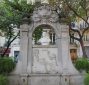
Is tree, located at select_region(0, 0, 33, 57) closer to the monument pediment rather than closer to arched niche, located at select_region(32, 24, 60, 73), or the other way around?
the monument pediment

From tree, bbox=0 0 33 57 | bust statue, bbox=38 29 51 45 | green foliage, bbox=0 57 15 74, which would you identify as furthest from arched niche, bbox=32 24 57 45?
green foliage, bbox=0 57 15 74

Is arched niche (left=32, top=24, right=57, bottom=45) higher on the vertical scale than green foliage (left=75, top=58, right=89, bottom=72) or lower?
higher

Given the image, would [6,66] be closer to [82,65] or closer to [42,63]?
[42,63]

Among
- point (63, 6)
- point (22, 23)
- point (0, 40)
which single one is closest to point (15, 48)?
point (0, 40)

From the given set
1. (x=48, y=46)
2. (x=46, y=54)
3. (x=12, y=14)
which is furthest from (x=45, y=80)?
(x=12, y=14)

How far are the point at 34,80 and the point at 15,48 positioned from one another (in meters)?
38.0

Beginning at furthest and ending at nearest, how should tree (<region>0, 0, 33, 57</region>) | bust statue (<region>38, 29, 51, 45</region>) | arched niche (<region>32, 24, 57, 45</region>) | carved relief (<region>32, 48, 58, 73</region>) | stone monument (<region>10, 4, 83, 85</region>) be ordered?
1. bust statue (<region>38, 29, 51, 45</region>)
2. arched niche (<region>32, 24, 57, 45</region>)
3. tree (<region>0, 0, 33, 57</region>)
4. carved relief (<region>32, 48, 58, 73</region>)
5. stone monument (<region>10, 4, 83, 85</region>)

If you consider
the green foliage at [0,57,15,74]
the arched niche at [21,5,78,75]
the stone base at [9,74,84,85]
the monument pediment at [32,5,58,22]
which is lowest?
the stone base at [9,74,84,85]

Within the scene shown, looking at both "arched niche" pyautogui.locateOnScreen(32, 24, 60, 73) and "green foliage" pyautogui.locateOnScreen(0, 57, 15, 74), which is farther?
"arched niche" pyautogui.locateOnScreen(32, 24, 60, 73)

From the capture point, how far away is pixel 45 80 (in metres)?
17.8

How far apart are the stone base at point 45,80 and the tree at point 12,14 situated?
326 cm

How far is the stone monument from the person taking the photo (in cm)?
1794

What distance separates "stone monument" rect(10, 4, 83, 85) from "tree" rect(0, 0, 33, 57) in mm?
862

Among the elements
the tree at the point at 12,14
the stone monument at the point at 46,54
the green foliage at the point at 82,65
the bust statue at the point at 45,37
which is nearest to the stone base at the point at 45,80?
the stone monument at the point at 46,54
